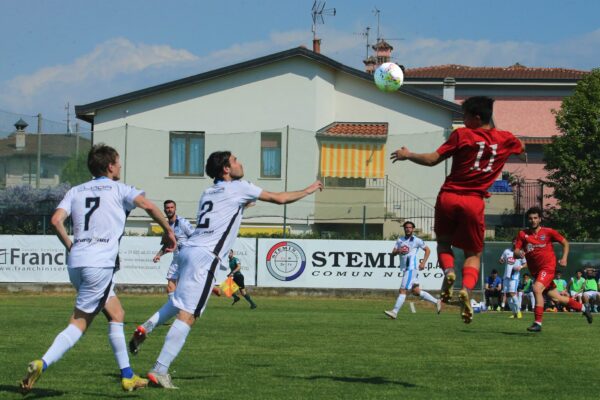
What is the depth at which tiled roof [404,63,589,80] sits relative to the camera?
6388 cm

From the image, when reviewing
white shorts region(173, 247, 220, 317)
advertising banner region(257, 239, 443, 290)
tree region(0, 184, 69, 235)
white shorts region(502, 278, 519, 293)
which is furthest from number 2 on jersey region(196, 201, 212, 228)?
tree region(0, 184, 69, 235)

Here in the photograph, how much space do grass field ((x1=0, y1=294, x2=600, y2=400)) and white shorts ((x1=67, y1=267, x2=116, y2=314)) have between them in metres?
0.76

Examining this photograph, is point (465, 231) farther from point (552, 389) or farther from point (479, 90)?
point (479, 90)

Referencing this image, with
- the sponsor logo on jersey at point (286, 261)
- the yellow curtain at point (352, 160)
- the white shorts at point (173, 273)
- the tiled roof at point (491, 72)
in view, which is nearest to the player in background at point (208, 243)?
the white shorts at point (173, 273)

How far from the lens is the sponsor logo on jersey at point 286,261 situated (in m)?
32.6

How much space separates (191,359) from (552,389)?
4245 mm

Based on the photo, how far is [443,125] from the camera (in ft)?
136

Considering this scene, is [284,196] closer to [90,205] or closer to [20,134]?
[90,205]

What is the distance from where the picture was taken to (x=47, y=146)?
33344mm

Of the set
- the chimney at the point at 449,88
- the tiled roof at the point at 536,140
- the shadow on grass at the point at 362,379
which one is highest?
the chimney at the point at 449,88

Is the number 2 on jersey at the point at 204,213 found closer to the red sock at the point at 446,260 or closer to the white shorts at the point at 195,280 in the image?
the white shorts at the point at 195,280

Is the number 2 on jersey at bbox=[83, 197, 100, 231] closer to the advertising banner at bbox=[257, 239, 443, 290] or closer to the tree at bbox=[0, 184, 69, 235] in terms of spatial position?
the advertising banner at bbox=[257, 239, 443, 290]

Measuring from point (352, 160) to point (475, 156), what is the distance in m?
29.4

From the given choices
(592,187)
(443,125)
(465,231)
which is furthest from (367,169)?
(465,231)
